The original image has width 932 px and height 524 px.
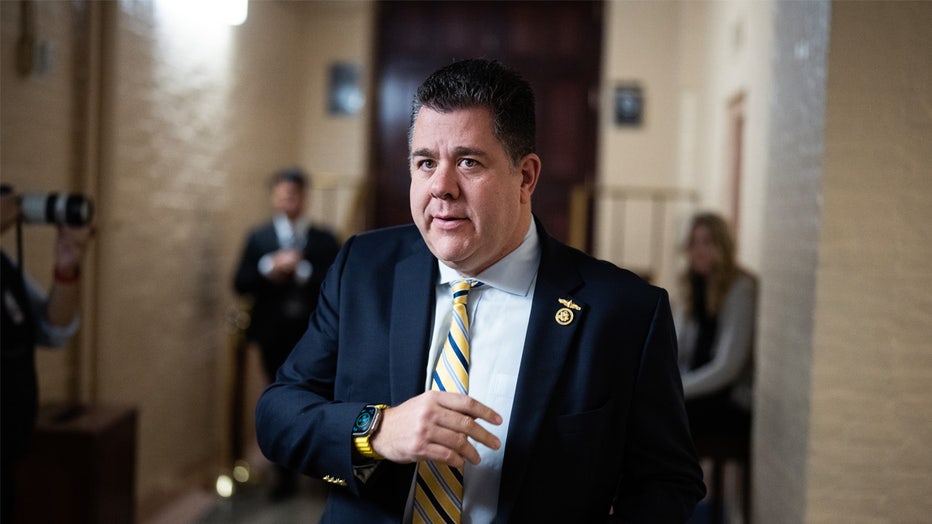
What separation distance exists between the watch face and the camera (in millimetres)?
1482

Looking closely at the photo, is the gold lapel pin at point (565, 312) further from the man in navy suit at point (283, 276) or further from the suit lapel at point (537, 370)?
the man in navy suit at point (283, 276)

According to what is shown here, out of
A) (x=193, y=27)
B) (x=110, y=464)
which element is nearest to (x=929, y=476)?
(x=110, y=464)

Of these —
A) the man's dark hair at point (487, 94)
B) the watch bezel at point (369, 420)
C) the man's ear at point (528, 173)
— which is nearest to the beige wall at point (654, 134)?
the man's ear at point (528, 173)

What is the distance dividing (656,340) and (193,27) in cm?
392

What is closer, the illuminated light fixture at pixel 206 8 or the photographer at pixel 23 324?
the photographer at pixel 23 324

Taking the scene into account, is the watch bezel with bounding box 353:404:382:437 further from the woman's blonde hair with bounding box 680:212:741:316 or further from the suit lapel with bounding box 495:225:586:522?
the woman's blonde hair with bounding box 680:212:741:316

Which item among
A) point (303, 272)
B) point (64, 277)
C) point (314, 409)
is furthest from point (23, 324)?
point (303, 272)

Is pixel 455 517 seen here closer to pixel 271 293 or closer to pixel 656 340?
pixel 656 340

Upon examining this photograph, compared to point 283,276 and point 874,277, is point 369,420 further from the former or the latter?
point 283,276

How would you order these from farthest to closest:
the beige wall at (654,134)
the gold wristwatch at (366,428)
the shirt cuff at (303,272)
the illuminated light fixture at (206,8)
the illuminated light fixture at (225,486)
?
1. the beige wall at (654,134)
2. the shirt cuff at (303,272)
3. the illuminated light fixture at (225,486)
4. the illuminated light fixture at (206,8)
5. the gold wristwatch at (366,428)

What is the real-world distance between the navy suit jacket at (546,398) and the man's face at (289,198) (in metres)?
3.28

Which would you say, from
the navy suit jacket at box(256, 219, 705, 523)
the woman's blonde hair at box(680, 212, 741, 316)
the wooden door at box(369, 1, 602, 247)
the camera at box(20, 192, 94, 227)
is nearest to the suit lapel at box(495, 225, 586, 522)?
the navy suit jacket at box(256, 219, 705, 523)

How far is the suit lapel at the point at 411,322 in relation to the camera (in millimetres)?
1494

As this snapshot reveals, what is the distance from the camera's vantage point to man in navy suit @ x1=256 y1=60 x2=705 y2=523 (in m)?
1.43
